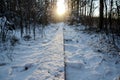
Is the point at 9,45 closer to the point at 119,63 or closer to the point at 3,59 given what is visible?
the point at 3,59

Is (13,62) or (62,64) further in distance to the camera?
(13,62)

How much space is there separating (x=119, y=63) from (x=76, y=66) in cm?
163

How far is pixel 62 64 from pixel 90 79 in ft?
3.07

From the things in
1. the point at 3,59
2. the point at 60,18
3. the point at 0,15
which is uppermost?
the point at 60,18

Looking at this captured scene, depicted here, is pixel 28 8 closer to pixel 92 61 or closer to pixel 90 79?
pixel 92 61

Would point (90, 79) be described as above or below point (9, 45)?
below

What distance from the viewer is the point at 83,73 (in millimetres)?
5098

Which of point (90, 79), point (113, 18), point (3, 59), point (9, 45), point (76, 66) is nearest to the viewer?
point (90, 79)

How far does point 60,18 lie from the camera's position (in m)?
49.3

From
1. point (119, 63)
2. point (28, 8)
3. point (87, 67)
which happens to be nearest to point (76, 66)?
point (87, 67)

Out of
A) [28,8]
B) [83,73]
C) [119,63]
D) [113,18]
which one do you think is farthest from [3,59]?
[113,18]

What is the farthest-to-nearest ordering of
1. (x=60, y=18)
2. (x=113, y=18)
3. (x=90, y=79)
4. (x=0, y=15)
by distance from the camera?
1. (x=60, y=18)
2. (x=113, y=18)
3. (x=0, y=15)
4. (x=90, y=79)

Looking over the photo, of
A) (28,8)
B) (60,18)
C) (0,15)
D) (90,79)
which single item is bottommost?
(90,79)

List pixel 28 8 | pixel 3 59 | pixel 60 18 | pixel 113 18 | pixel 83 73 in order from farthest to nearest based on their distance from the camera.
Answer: pixel 60 18 < pixel 113 18 < pixel 28 8 < pixel 3 59 < pixel 83 73
